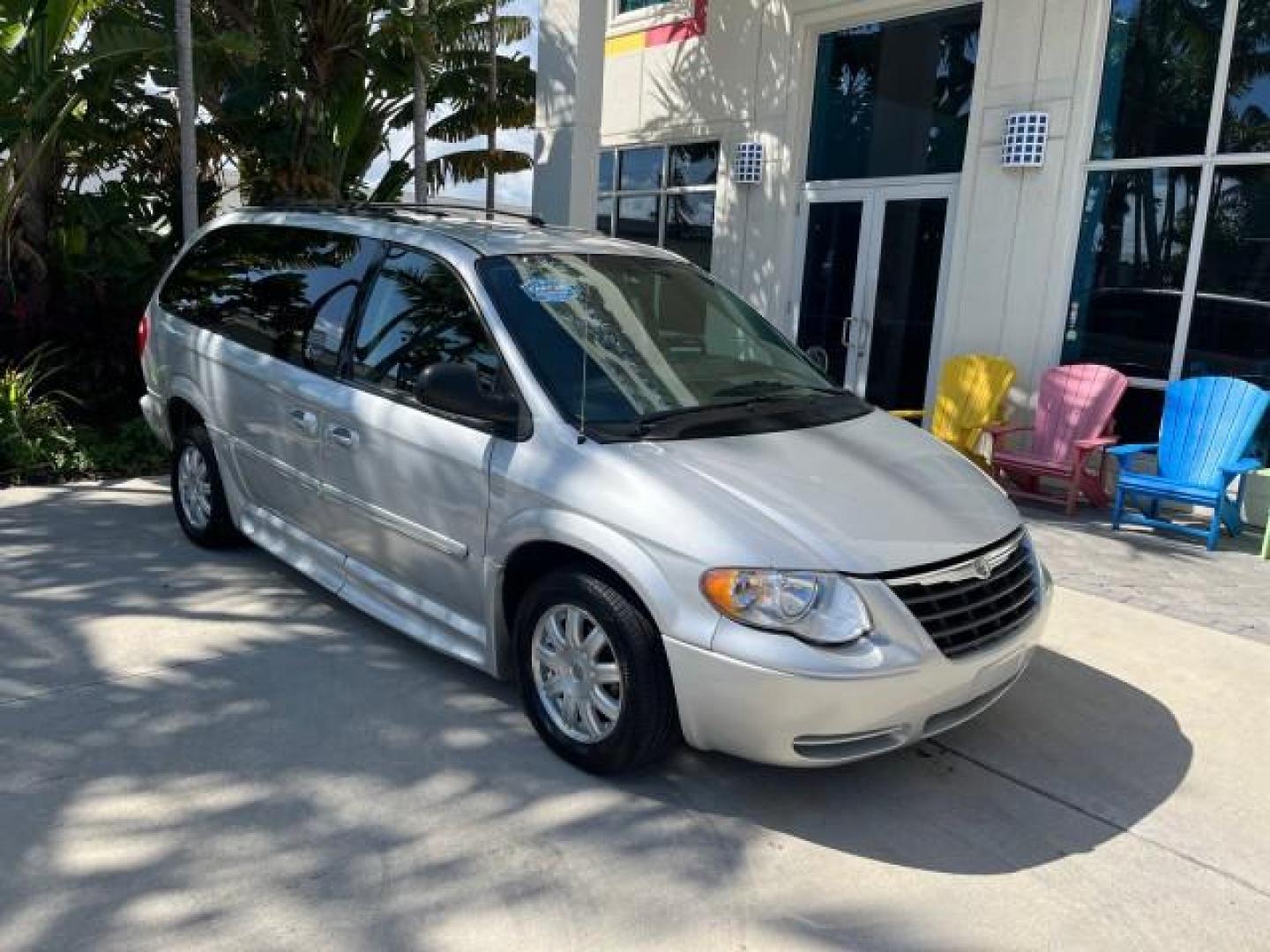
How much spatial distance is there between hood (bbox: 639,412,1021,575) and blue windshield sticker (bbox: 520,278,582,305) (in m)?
0.86

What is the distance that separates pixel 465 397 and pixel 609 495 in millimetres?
701

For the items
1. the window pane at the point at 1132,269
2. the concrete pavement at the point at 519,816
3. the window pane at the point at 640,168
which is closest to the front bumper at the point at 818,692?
the concrete pavement at the point at 519,816

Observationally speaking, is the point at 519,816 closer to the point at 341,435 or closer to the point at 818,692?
the point at 818,692

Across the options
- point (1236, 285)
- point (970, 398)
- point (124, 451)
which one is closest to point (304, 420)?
point (124, 451)

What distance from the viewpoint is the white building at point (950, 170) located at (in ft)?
23.6

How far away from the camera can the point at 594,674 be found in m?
3.37

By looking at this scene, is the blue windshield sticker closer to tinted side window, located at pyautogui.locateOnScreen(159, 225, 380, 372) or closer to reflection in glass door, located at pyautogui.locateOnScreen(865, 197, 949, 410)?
tinted side window, located at pyautogui.locateOnScreen(159, 225, 380, 372)

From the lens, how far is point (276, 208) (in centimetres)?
549

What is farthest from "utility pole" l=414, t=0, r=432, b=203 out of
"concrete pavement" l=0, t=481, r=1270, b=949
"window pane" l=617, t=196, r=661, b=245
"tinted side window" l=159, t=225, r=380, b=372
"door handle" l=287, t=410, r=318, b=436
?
"concrete pavement" l=0, t=481, r=1270, b=949

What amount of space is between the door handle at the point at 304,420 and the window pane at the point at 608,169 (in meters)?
8.48

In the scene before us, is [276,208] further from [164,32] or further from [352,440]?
[164,32]

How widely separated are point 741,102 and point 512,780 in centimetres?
847

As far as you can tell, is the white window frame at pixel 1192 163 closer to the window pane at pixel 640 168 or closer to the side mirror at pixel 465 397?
the window pane at pixel 640 168

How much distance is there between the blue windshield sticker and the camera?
13.0ft
